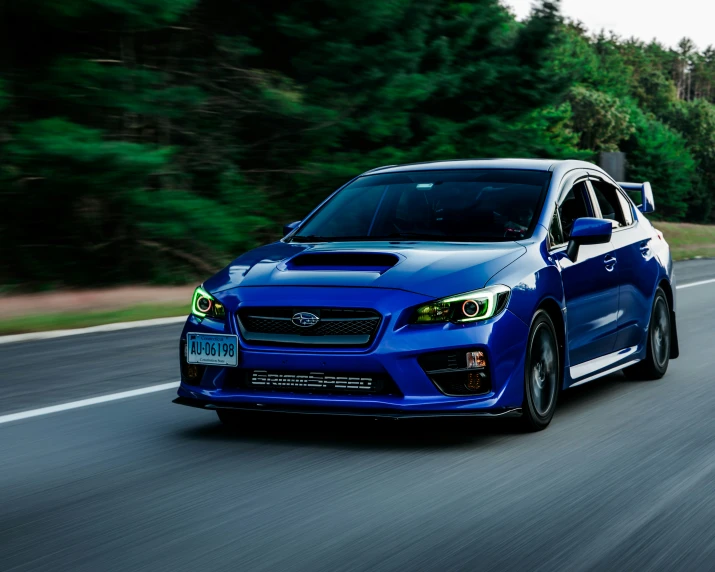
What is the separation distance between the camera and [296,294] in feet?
21.0

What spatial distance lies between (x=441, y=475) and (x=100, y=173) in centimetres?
1265

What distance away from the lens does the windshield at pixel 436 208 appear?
7.46m

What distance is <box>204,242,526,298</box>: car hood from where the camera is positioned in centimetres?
641

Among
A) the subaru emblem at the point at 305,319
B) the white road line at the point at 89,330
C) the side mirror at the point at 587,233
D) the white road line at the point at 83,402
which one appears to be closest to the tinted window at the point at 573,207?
the side mirror at the point at 587,233

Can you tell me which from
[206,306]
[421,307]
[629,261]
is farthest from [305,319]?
[629,261]

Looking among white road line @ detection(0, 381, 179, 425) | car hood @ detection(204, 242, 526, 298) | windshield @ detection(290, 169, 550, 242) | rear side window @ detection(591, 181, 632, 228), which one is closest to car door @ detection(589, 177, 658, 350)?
rear side window @ detection(591, 181, 632, 228)

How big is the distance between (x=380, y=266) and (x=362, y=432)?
0.98m

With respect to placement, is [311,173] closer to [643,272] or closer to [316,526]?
[643,272]

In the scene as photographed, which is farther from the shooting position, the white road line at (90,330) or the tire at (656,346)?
the white road line at (90,330)

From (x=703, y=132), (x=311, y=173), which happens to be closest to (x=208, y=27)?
(x=311, y=173)

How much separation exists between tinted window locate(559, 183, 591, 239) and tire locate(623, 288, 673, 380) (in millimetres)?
1198

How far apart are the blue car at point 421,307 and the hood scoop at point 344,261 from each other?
1 cm

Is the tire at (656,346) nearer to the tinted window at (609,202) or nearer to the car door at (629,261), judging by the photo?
the car door at (629,261)

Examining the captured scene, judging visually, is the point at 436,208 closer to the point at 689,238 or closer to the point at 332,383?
the point at 332,383
